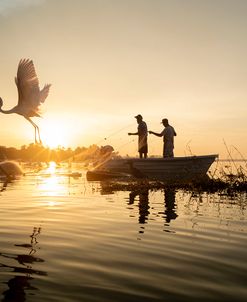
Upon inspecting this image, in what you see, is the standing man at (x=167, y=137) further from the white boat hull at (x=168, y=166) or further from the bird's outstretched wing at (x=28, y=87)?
the bird's outstretched wing at (x=28, y=87)

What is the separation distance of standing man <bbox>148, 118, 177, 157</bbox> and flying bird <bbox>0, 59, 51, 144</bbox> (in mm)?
6100

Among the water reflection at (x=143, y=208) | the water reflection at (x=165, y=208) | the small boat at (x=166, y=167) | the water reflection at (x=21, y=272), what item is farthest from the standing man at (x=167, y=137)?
the water reflection at (x=21, y=272)

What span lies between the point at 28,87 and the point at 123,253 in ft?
39.8

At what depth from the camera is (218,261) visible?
16.2 ft

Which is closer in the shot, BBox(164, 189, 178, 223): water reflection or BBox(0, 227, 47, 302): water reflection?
BBox(0, 227, 47, 302): water reflection

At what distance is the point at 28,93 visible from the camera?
16.4 meters

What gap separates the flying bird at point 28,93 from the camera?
15.5 meters

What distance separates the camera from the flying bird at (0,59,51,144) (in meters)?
15.5

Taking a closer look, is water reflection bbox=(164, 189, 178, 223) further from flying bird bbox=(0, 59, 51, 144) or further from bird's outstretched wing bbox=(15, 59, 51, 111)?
bird's outstretched wing bbox=(15, 59, 51, 111)

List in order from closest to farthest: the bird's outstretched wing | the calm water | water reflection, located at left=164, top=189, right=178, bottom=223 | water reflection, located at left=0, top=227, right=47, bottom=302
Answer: water reflection, located at left=0, top=227, right=47, bottom=302 < the calm water < water reflection, located at left=164, top=189, right=178, bottom=223 < the bird's outstretched wing

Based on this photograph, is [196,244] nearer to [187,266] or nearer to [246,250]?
[246,250]

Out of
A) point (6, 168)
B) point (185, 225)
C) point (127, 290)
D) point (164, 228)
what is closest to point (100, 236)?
point (164, 228)

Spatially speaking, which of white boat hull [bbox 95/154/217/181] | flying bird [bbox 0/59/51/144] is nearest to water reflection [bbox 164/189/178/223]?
flying bird [bbox 0/59/51/144]

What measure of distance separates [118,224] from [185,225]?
1234 millimetres
